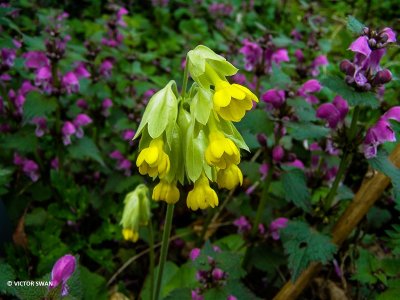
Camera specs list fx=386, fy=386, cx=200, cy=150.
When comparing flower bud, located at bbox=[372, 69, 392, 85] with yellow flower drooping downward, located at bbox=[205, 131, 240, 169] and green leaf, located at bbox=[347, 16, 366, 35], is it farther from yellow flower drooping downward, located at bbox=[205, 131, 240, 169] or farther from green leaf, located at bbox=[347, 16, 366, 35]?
yellow flower drooping downward, located at bbox=[205, 131, 240, 169]

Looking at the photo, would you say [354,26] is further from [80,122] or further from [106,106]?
[106,106]

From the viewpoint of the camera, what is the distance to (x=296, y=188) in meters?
1.77

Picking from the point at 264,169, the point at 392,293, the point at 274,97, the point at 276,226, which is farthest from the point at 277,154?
the point at 392,293

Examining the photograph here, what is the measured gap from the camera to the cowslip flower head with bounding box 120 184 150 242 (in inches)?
66.8

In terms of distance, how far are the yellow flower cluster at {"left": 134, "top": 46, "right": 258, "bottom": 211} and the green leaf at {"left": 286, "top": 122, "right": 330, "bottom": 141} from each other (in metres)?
0.65

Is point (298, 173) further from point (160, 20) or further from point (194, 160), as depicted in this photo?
point (160, 20)

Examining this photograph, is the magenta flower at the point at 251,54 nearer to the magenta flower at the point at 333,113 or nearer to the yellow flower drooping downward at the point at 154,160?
the magenta flower at the point at 333,113

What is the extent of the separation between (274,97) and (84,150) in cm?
118

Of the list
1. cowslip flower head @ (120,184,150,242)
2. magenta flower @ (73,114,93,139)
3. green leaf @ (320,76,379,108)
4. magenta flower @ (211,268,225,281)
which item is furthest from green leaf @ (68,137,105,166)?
green leaf @ (320,76,379,108)

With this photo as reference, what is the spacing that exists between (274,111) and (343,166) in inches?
17.0

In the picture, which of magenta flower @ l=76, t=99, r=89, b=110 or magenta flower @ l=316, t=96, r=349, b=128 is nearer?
magenta flower @ l=316, t=96, r=349, b=128

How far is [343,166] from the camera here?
1.70 metres

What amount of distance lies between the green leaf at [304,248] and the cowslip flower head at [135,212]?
63 cm

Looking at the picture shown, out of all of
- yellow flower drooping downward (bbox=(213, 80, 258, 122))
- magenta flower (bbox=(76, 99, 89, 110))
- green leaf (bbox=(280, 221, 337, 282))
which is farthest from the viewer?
magenta flower (bbox=(76, 99, 89, 110))
